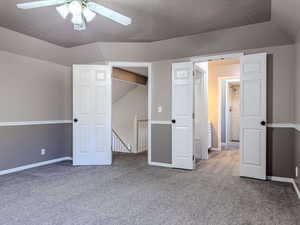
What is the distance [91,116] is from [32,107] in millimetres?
1161

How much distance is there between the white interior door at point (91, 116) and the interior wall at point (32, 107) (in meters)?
0.63

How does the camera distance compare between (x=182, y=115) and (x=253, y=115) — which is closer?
(x=253, y=115)

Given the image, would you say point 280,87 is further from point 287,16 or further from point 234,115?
point 234,115

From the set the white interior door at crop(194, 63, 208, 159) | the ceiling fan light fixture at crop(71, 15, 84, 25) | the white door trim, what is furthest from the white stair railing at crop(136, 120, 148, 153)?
the ceiling fan light fixture at crop(71, 15, 84, 25)

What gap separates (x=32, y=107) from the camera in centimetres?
428

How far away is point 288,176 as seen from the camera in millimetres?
3338

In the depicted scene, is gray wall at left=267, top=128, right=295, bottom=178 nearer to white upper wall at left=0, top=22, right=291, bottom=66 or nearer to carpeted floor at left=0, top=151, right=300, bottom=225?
carpeted floor at left=0, top=151, right=300, bottom=225

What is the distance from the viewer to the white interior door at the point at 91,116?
443 centimetres

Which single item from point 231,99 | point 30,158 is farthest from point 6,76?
point 231,99

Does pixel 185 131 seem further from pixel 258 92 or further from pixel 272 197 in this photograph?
pixel 272 197

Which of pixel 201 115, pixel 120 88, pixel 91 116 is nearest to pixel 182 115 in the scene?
pixel 201 115

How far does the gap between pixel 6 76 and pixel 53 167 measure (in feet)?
6.26

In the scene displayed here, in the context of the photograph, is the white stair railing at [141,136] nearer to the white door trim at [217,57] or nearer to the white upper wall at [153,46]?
the white upper wall at [153,46]

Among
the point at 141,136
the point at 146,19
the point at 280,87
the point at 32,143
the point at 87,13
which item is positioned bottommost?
the point at 141,136
